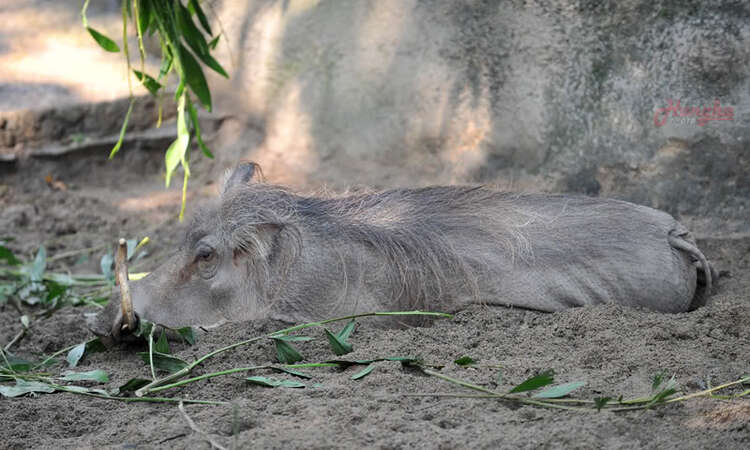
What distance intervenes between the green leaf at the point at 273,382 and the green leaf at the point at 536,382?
650 millimetres

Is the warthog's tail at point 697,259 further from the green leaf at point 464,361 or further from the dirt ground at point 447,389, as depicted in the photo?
the green leaf at point 464,361

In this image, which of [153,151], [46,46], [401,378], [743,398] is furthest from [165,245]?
[743,398]

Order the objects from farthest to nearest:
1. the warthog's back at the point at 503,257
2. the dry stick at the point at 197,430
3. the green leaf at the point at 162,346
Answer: the warthog's back at the point at 503,257
the green leaf at the point at 162,346
the dry stick at the point at 197,430

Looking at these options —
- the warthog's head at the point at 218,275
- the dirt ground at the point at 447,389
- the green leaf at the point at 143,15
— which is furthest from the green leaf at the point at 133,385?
the green leaf at the point at 143,15

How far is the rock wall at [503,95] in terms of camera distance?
4270mm

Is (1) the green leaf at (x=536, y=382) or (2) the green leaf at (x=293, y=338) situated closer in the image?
(1) the green leaf at (x=536, y=382)

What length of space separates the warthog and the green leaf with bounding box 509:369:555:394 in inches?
42.9

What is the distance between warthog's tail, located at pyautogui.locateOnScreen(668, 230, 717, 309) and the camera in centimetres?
359

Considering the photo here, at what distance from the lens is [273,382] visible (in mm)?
2678

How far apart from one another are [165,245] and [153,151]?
1168 mm

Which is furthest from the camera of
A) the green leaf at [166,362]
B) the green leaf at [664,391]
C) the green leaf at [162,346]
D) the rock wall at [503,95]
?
the rock wall at [503,95]

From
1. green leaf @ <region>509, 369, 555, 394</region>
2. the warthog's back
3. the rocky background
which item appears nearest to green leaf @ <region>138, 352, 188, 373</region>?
the warthog's back

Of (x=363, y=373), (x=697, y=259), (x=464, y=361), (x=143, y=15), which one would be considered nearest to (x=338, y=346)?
(x=363, y=373)

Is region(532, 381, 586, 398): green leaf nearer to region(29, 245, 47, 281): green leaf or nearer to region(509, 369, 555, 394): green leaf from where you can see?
region(509, 369, 555, 394): green leaf
